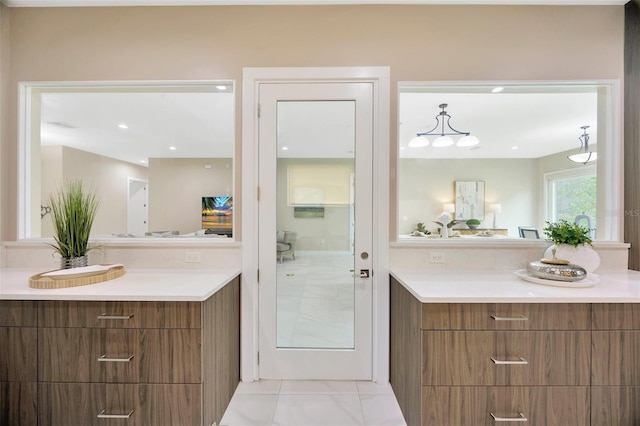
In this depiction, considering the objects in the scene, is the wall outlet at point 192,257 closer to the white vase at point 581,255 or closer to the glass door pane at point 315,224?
the glass door pane at point 315,224

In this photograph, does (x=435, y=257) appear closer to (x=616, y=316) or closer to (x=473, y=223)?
(x=616, y=316)

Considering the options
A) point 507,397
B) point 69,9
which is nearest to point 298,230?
point 507,397

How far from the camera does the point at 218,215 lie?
2.23 m

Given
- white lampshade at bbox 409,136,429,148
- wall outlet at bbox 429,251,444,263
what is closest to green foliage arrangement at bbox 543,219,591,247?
wall outlet at bbox 429,251,444,263

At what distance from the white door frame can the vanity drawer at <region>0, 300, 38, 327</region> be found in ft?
3.53

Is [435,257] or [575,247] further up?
[575,247]

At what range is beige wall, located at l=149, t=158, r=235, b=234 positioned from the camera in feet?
7.70

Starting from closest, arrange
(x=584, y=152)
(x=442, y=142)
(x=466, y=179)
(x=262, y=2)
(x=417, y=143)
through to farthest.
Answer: (x=262, y=2), (x=584, y=152), (x=417, y=143), (x=442, y=142), (x=466, y=179)

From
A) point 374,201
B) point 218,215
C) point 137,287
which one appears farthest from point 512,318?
point 218,215

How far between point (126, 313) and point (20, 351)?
579mm

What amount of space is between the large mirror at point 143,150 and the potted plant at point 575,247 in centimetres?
228

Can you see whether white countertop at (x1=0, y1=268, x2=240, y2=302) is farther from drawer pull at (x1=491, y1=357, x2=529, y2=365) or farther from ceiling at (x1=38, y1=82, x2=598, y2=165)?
drawer pull at (x1=491, y1=357, x2=529, y2=365)

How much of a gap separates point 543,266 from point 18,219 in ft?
11.8

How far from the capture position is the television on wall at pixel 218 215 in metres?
2.06
